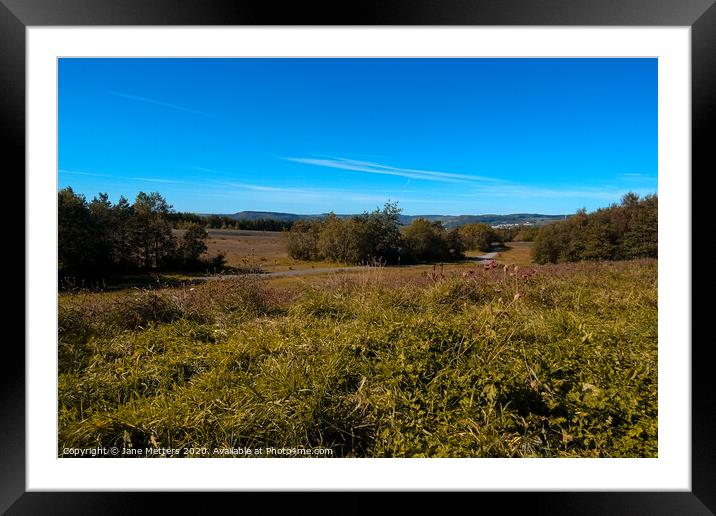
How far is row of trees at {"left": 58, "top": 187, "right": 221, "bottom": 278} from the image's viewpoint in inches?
112

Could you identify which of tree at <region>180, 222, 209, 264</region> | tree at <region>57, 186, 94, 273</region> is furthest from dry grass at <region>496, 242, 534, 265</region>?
tree at <region>57, 186, 94, 273</region>

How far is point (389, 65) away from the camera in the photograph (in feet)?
8.73

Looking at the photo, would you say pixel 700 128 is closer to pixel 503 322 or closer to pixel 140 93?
pixel 503 322

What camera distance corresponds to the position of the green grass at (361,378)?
1748mm

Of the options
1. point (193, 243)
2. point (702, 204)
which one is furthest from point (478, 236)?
point (193, 243)

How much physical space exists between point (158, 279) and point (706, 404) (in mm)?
4150

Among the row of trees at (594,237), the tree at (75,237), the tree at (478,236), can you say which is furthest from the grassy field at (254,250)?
the row of trees at (594,237)

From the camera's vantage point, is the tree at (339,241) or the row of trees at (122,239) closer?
the row of trees at (122,239)

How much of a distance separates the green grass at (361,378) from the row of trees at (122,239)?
32 cm

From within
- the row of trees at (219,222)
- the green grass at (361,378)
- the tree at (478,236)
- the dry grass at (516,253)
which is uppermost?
the row of trees at (219,222)
